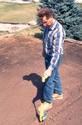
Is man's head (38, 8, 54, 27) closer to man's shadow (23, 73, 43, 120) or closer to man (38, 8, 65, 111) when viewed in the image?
man (38, 8, 65, 111)

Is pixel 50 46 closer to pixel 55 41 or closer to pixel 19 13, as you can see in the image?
pixel 55 41

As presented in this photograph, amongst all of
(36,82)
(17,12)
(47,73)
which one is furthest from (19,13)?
(47,73)

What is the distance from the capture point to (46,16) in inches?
234

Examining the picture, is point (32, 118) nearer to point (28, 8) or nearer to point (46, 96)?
point (46, 96)

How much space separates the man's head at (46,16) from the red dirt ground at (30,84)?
1780mm

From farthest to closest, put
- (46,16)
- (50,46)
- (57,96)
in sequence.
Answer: (57,96), (50,46), (46,16)

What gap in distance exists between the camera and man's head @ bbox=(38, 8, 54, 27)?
5.93 meters

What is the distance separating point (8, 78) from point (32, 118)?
6.07ft

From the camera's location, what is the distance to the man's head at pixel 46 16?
5.93 m

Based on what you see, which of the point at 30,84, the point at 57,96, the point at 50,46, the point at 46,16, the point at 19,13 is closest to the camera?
the point at 46,16

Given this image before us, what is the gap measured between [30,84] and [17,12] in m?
7.07

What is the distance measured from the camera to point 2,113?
665cm

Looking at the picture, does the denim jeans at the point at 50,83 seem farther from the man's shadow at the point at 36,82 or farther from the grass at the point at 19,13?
the grass at the point at 19,13

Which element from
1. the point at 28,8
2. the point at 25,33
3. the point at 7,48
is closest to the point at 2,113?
the point at 7,48
